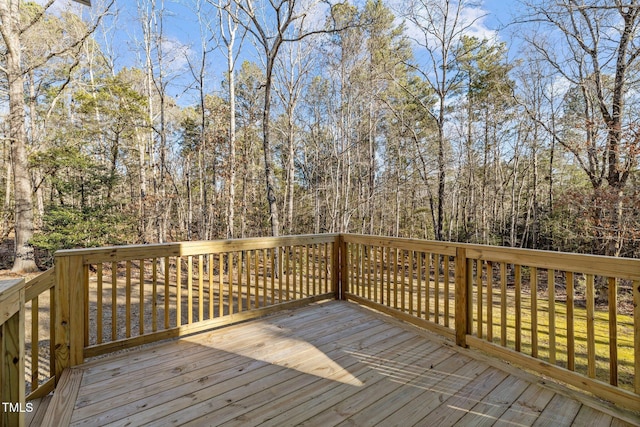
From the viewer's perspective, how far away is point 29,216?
7.57 m

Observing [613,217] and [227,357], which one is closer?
[227,357]

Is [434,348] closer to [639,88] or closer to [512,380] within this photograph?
[512,380]

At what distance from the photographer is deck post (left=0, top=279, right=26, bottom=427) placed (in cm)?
106

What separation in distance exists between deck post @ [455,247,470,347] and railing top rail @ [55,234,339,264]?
175cm

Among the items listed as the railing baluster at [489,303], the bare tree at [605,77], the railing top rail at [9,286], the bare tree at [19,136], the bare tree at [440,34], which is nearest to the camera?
the railing top rail at [9,286]

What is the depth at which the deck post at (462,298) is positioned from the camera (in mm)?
2611

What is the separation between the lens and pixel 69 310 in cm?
221

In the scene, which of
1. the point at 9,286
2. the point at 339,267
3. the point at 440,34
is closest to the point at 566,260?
the point at 339,267

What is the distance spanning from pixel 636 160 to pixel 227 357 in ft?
25.6

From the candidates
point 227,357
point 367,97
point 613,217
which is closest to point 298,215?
point 367,97

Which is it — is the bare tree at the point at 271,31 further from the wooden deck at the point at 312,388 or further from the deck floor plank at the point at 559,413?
the deck floor plank at the point at 559,413

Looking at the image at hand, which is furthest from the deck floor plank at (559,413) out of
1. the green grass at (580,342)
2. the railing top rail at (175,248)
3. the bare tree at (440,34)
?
the bare tree at (440,34)

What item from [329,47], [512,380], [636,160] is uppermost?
[329,47]

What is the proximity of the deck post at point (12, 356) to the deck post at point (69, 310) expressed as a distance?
1220 mm
